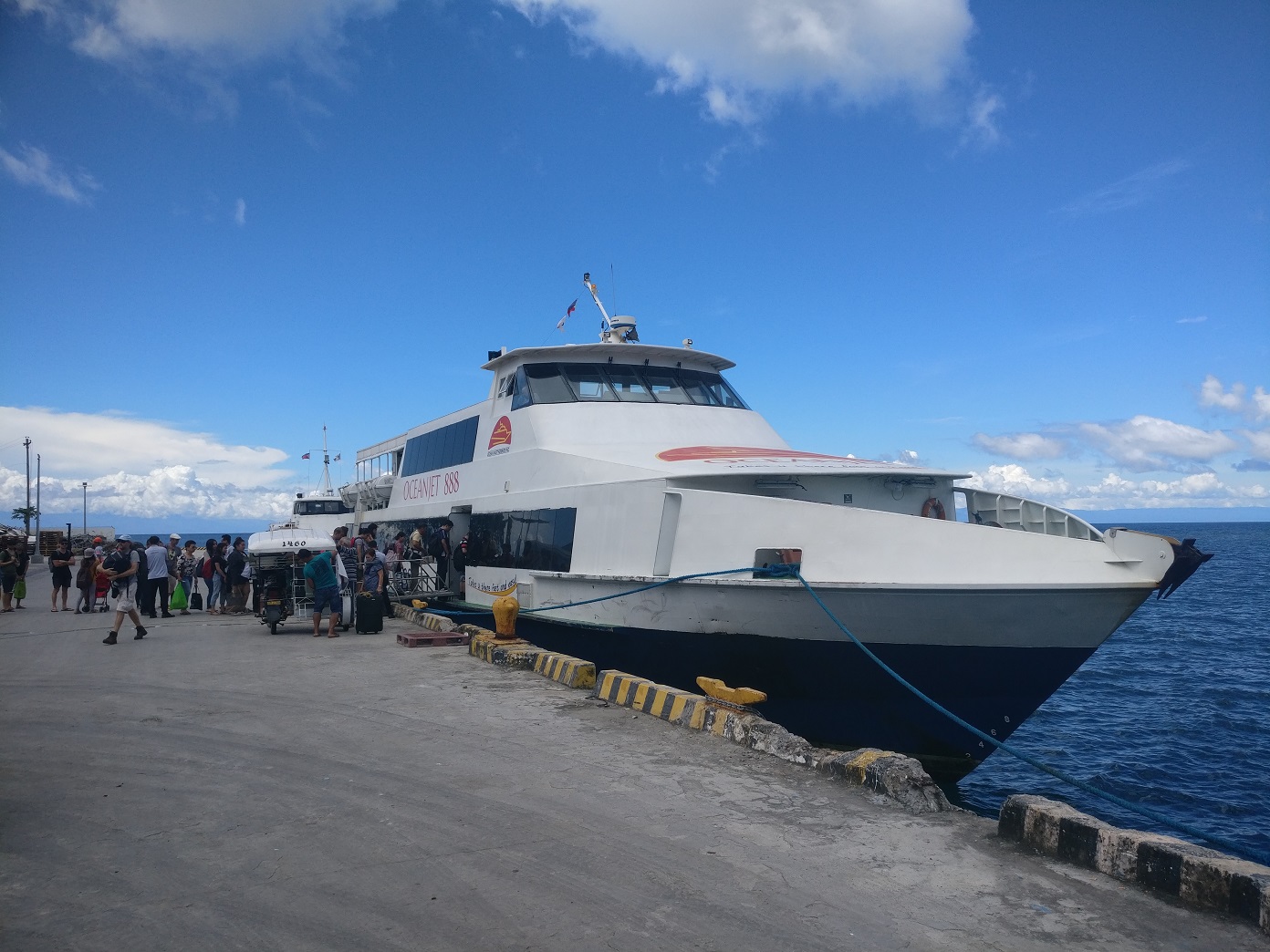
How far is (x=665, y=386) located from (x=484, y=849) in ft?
29.8

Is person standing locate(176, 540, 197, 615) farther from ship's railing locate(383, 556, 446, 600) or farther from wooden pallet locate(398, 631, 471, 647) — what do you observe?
wooden pallet locate(398, 631, 471, 647)

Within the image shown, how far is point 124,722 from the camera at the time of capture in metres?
6.92

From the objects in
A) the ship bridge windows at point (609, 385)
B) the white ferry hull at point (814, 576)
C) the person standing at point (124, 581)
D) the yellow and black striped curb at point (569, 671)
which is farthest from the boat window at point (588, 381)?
the person standing at point (124, 581)

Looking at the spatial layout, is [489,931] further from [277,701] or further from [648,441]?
[648,441]

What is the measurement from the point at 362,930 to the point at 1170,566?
6208 mm

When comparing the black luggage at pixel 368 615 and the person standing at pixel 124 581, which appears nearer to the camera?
the person standing at pixel 124 581

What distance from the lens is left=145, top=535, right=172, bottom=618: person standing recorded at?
15.0 meters

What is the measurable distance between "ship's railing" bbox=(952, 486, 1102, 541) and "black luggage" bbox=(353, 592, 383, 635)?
8304 millimetres

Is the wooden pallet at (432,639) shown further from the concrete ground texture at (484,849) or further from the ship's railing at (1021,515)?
the ship's railing at (1021,515)

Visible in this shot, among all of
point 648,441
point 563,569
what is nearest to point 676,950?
point 563,569

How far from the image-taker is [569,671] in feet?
27.7

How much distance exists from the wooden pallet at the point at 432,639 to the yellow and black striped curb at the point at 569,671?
279 centimetres

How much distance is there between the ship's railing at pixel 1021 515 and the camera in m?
8.51

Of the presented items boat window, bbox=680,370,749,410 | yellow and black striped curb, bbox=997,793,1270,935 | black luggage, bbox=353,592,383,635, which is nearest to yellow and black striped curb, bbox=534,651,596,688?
yellow and black striped curb, bbox=997,793,1270,935
